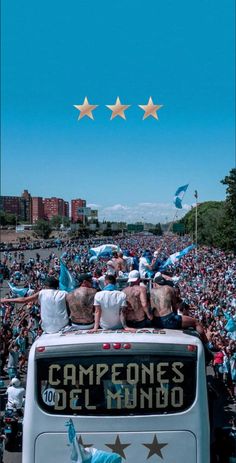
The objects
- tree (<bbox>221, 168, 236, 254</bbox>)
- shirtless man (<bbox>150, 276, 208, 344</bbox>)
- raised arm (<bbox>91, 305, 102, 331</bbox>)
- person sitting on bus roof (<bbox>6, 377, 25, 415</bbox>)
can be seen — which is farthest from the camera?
tree (<bbox>221, 168, 236, 254</bbox>)

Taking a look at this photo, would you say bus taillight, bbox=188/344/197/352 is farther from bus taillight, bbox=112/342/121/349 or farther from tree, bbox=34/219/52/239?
tree, bbox=34/219/52/239

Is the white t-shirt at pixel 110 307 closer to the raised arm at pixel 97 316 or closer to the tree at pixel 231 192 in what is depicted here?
the raised arm at pixel 97 316

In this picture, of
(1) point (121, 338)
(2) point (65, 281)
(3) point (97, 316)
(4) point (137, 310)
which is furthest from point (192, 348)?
(2) point (65, 281)

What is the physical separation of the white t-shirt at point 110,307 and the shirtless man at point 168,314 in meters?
0.42

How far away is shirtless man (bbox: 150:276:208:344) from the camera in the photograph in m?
6.83

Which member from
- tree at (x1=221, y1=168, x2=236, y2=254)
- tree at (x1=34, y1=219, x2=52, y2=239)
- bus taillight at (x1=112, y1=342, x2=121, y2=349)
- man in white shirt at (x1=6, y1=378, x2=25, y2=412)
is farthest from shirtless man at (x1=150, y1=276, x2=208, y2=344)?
tree at (x1=34, y1=219, x2=52, y2=239)

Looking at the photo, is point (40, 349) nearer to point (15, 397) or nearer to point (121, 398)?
point (121, 398)

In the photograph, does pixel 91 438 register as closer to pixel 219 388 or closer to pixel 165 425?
pixel 165 425

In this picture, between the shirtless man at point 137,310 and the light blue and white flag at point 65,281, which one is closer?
the shirtless man at point 137,310

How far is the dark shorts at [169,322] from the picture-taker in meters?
6.84

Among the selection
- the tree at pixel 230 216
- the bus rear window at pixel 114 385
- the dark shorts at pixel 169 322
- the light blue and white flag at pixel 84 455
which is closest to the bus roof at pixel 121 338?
the bus rear window at pixel 114 385

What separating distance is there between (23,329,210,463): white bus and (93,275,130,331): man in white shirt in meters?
0.59

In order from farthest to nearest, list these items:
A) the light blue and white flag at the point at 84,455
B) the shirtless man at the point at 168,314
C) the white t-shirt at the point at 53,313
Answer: the white t-shirt at the point at 53,313 < the shirtless man at the point at 168,314 < the light blue and white flag at the point at 84,455

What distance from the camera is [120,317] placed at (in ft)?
22.2
